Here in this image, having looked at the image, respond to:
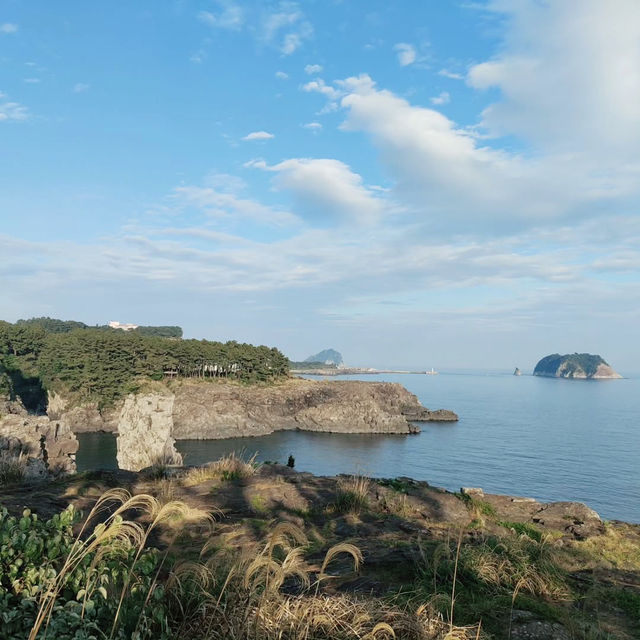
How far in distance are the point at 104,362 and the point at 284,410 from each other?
35527 millimetres

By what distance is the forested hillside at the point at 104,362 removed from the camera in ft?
286

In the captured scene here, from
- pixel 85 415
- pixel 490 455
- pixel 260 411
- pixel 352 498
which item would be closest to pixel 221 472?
pixel 352 498

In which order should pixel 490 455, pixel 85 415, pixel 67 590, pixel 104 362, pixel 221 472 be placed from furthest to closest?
pixel 104 362 < pixel 85 415 < pixel 490 455 < pixel 221 472 < pixel 67 590

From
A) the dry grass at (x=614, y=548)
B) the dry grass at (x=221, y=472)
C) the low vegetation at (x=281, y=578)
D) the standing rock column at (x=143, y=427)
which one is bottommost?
the standing rock column at (x=143, y=427)

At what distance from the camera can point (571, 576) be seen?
7.44 metres

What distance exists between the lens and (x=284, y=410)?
303ft

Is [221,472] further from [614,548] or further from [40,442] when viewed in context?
[40,442]

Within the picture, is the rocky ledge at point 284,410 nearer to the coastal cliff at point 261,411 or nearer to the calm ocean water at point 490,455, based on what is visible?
the coastal cliff at point 261,411

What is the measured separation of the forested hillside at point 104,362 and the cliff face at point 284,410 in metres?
7.25

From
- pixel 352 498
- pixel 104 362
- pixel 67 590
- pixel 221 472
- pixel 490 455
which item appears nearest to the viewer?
pixel 67 590

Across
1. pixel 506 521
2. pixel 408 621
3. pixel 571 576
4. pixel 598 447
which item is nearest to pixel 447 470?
pixel 598 447

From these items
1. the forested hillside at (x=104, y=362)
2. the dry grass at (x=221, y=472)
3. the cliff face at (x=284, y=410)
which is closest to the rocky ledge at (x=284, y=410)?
the cliff face at (x=284, y=410)

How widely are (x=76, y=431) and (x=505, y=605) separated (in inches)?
3474

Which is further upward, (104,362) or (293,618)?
(293,618)
